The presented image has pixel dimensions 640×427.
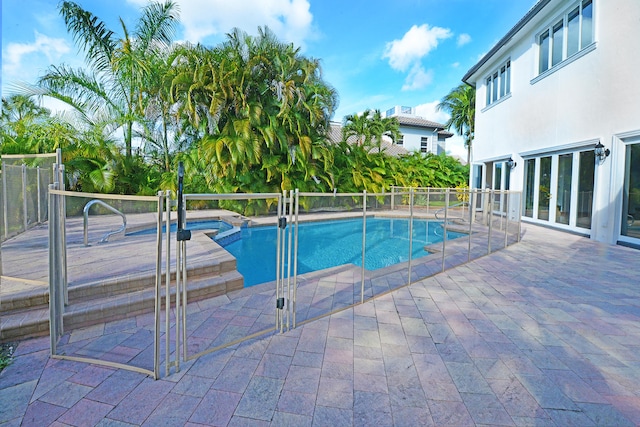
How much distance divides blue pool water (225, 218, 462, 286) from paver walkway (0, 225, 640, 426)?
187cm

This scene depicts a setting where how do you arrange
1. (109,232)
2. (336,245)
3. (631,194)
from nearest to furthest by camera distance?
1. (109,232)
2. (631,194)
3. (336,245)

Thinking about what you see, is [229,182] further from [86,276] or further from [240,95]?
[86,276]

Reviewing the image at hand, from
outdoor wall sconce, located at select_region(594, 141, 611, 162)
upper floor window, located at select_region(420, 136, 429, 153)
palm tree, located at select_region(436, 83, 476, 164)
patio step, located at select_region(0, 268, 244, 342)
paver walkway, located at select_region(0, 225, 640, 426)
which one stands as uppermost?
palm tree, located at select_region(436, 83, 476, 164)

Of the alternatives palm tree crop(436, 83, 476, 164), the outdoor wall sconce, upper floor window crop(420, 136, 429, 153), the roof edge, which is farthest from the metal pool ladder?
upper floor window crop(420, 136, 429, 153)

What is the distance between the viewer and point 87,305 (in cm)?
332

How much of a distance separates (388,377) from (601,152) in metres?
8.56

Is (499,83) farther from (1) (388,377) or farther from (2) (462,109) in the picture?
(1) (388,377)

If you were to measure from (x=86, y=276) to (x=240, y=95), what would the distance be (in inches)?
326

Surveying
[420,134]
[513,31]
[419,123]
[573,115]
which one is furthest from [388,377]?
[420,134]

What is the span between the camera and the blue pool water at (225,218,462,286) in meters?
4.98

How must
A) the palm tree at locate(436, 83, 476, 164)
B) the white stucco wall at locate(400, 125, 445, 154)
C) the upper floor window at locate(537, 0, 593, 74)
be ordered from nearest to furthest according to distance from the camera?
the upper floor window at locate(537, 0, 593, 74) → the palm tree at locate(436, 83, 476, 164) → the white stucco wall at locate(400, 125, 445, 154)

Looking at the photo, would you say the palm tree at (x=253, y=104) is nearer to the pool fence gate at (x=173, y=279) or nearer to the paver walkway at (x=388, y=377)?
the pool fence gate at (x=173, y=279)

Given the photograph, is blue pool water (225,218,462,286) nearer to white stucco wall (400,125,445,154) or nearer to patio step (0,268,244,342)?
patio step (0,268,244,342)

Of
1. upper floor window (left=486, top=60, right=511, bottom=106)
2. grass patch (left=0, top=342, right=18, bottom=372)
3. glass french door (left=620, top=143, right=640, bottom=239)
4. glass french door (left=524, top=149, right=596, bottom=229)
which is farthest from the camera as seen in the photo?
upper floor window (left=486, top=60, right=511, bottom=106)
